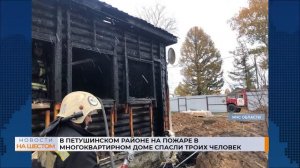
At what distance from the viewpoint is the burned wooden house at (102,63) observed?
3.53 m

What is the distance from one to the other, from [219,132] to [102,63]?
5.51ft

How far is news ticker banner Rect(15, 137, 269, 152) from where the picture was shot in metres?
2.70

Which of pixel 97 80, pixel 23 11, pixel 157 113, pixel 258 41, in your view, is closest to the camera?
pixel 23 11

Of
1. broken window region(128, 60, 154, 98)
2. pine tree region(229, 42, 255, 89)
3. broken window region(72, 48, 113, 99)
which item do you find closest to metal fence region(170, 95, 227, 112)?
pine tree region(229, 42, 255, 89)

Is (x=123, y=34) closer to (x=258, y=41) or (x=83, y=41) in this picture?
(x=83, y=41)

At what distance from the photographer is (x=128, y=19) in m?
4.09

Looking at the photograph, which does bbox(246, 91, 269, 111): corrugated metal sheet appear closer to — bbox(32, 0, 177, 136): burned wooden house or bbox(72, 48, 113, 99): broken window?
bbox(32, 0, 177, 136): burned wooden house

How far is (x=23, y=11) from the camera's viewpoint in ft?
9.30

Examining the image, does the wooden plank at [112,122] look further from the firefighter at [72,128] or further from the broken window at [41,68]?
the firefighter at [72,128]

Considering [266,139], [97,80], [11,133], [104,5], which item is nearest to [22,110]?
[11,133]

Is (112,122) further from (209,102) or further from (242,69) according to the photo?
(242,69)

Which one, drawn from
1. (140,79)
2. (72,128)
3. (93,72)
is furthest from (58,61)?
(72,128)

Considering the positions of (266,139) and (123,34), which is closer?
(266,139)

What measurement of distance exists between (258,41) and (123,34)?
68.4 inches
